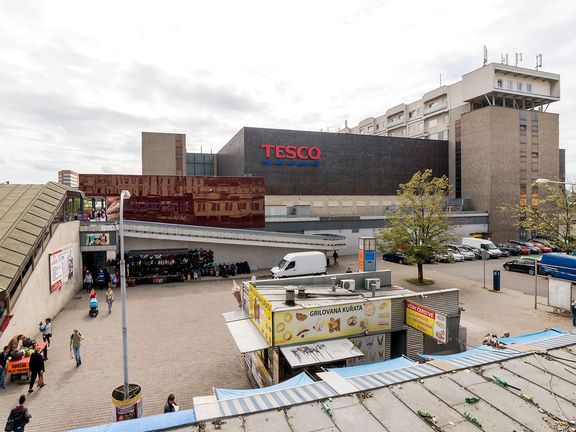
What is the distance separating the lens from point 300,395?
679cm

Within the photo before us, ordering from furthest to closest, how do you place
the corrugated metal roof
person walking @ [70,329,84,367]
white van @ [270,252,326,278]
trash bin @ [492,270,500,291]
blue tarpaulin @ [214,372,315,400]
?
white van @ [270,252,326,278] < trash bin @ [492,270,500,291] < the corrugated metal roof < person walking @ [70,329,84,367] < blue tarpaulin @ [214,372,315,400]

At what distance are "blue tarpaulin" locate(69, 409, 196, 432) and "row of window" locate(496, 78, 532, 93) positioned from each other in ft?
195

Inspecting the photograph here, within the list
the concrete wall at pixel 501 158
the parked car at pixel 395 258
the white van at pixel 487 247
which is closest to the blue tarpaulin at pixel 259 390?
the parked car at pixel 395 258

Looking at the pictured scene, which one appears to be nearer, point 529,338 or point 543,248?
point 529,338

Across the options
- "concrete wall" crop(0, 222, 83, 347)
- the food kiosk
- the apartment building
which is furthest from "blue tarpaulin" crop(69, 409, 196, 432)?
the apartment building

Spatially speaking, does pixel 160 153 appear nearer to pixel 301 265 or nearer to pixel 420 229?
pixel 301 265

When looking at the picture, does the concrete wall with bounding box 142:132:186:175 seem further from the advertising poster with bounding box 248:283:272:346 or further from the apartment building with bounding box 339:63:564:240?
the advertising poster with bounding box 248:283:272:346

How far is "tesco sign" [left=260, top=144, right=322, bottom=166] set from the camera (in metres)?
45.8

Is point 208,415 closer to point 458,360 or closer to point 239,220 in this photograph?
point 458,360

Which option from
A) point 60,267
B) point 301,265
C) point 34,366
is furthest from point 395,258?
point 34,366

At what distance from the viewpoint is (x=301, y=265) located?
96.6ft

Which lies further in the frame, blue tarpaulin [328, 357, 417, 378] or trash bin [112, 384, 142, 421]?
trash bin [112, 384, 142, 421]

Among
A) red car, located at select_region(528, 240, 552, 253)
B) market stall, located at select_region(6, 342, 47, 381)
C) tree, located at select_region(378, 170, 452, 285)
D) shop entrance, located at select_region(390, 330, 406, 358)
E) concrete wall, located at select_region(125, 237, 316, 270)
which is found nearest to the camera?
market stall, located at select_region(6, 342, 47, 381)

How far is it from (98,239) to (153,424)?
25989 millimetres
